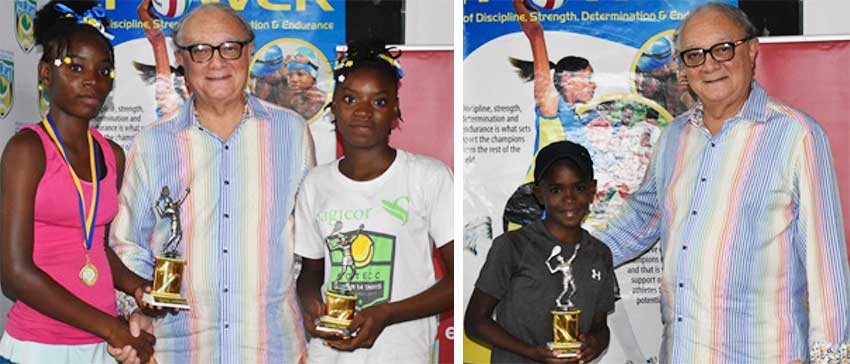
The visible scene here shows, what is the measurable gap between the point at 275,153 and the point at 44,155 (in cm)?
76

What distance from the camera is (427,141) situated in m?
3.23

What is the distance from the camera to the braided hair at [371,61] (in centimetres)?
321

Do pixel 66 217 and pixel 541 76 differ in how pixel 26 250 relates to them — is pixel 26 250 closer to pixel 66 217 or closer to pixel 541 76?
pixel 66 217

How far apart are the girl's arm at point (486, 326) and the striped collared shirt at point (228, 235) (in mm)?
582

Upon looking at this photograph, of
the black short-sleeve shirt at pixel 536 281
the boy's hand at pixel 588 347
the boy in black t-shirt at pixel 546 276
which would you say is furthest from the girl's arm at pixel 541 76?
the boy's hand at pixel 588 347

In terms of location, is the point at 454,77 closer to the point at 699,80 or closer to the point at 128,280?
the point at 699,80

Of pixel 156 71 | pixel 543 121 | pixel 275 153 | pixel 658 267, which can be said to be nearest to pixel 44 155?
pixel 156 71

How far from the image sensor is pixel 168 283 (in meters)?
3.15

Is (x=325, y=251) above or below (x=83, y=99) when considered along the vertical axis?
below

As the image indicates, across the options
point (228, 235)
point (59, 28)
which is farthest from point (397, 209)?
point (59, 28)

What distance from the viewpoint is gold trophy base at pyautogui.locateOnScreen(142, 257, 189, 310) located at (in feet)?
10.3

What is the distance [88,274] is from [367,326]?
942 millimetres

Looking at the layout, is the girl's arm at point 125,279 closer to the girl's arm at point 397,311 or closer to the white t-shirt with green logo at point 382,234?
the white t-shirt with green logo at point 382,234

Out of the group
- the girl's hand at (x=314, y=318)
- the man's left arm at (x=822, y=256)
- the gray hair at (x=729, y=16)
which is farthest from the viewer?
the girl's hand at (x=314, y=318)
